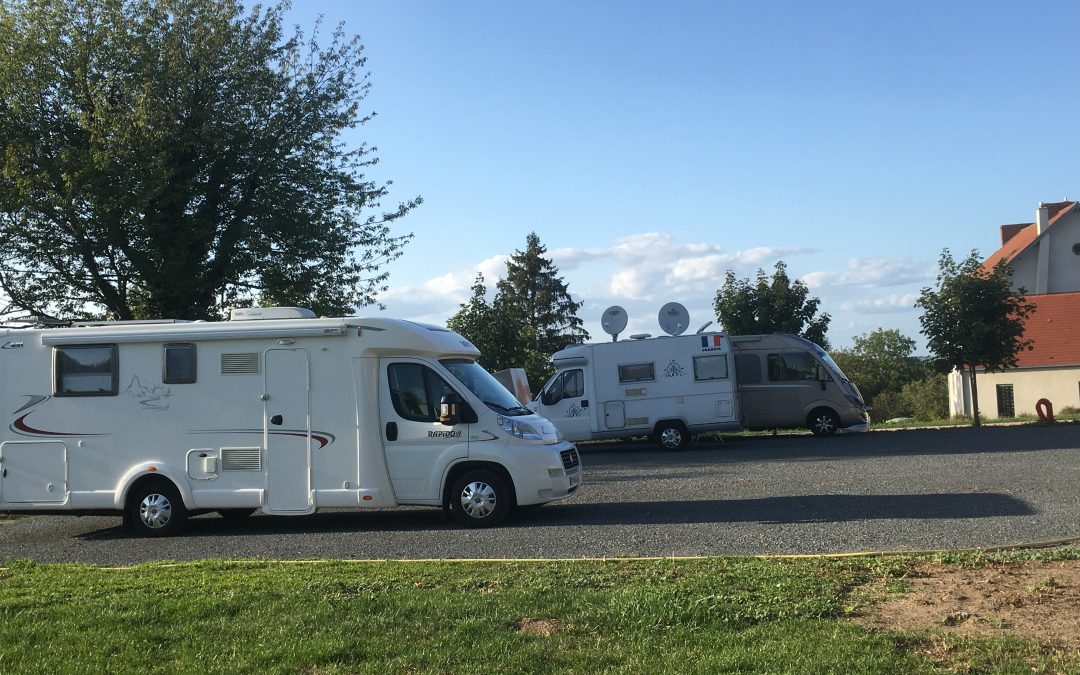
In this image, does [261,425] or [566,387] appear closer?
[261,425]

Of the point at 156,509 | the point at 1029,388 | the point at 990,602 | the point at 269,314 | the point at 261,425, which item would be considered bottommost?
the point at 990,602

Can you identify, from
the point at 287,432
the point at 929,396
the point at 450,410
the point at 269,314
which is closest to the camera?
the point at 450,410

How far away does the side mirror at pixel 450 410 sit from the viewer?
1253 cm

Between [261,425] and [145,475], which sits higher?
[261,425]

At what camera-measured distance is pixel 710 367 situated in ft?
80.2

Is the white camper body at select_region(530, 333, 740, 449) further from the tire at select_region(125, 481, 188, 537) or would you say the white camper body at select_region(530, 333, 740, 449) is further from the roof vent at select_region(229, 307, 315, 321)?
the tire at select_region(125, 481, 188, 537)

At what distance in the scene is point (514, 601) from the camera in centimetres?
727

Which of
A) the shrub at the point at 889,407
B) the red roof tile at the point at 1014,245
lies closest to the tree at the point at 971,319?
the red roof tile at the point at 1014,245

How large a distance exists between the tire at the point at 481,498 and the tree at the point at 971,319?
2260 centimetres

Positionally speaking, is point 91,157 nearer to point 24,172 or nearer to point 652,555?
point 24,172

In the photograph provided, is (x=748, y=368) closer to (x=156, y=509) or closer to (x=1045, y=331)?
(x=156, y=509)

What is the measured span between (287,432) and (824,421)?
17249 mm

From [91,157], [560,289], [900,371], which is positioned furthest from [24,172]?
[900,371]

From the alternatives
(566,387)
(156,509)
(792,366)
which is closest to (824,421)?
(792,366)
